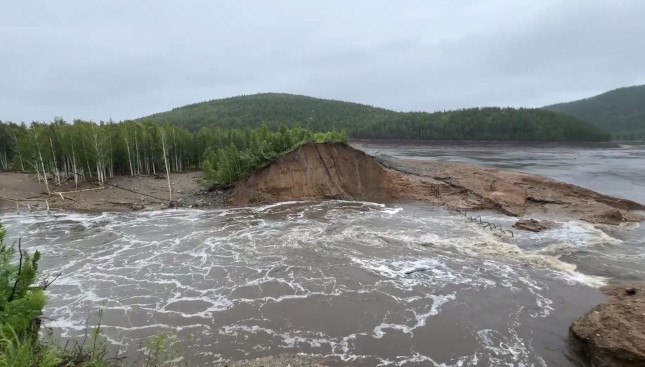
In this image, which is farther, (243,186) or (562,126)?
(562,126)

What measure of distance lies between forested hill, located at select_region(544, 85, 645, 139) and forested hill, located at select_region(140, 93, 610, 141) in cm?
6132

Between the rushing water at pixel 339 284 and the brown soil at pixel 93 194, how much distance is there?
19.1ft

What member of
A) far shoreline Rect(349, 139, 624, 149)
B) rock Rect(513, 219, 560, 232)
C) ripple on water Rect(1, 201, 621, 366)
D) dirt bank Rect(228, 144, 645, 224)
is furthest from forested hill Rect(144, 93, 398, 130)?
rock Rect(513, 219, 560, 232)

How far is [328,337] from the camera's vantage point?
10.8 meters

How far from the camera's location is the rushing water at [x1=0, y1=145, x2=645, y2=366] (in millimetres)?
10539

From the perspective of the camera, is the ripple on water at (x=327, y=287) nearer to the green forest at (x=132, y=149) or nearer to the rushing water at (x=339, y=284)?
the rushing water at (x=339, y=284)

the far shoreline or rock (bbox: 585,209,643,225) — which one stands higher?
the far shoreline

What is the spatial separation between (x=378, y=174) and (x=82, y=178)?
1140 inches

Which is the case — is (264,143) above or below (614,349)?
above

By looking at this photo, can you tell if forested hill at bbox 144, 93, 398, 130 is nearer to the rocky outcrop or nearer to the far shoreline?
the far shoreline

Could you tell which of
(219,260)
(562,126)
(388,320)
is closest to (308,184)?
(219,260)

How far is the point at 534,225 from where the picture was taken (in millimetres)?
21703

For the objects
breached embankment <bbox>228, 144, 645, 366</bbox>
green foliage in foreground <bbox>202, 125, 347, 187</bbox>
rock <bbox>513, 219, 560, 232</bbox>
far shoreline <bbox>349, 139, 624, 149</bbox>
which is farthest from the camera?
far shoreline <bbox>349, 139, 624, 149</bbox>

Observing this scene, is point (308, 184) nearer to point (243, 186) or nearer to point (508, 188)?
point (243, 186)
